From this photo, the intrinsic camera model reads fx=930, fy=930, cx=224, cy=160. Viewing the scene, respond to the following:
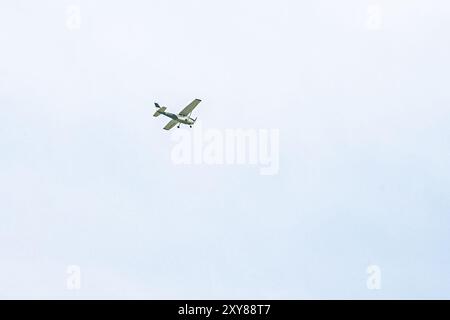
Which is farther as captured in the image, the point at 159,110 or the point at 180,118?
the point at 180,118

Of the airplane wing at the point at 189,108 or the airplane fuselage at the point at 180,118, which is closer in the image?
the airplane wing at the point at 189,108

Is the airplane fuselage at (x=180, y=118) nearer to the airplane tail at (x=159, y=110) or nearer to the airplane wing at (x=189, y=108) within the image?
the airplane wing at (x=189, y=108)

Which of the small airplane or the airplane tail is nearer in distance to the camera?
the airplane tail

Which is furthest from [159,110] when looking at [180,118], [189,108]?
[189,108]

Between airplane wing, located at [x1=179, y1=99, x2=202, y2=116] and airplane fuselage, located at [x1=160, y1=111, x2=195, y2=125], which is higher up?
airplane wing, located at [x1=179, y1=99, x2=202, y2=116]

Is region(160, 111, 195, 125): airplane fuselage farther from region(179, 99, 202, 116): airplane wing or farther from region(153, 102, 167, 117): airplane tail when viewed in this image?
region(153, 102, 167, 117): airplane tail

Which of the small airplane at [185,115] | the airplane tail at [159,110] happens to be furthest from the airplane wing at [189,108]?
the airplane tail at [159,110]

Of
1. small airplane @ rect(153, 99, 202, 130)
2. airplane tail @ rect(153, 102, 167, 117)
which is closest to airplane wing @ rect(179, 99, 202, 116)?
small airplane @ rect(153, 99, 202, 130)

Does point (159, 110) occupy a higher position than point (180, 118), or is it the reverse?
point (159, 110)

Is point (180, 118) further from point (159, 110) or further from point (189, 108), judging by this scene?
point (159, 110)
